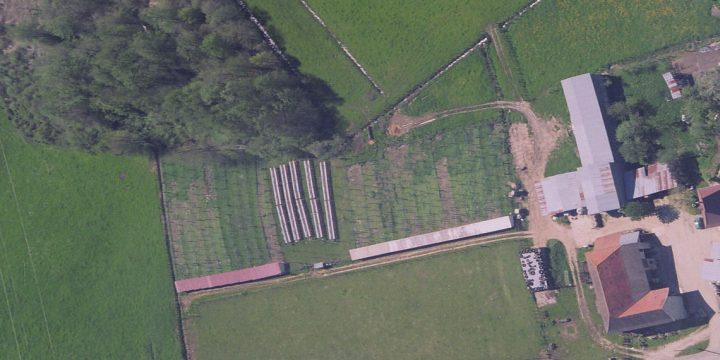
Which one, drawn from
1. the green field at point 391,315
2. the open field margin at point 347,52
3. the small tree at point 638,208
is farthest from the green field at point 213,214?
the small tree at point 638,208

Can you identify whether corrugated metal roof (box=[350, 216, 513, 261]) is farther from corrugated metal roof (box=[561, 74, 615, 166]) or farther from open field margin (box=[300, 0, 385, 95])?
open field margin (box=[300, 0, 385, 95])

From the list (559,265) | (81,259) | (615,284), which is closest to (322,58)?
(559,265)

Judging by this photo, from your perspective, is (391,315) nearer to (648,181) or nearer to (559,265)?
(559,265)

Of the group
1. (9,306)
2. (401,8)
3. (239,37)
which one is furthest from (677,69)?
(9,306)

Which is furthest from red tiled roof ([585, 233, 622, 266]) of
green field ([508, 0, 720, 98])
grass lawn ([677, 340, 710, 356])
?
green field ([508, 0, 720, 98])

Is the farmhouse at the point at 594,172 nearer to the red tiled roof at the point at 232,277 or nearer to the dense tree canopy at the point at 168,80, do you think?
the dense tree canopy at the point at 168,80

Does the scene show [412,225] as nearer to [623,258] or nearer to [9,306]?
[623,258]

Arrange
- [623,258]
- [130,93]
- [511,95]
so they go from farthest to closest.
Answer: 1. [130,93]
2. [511,95]
3. [623,258]
